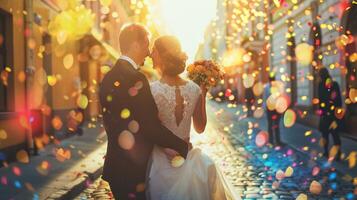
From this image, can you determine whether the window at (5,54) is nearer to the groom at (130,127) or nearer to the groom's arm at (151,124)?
the groom at (130,127)

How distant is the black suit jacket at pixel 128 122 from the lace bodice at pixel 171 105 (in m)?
0.21

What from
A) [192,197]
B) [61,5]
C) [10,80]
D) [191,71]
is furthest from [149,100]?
[61,5]

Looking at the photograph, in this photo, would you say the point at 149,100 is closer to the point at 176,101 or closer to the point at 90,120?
the point at 176,101

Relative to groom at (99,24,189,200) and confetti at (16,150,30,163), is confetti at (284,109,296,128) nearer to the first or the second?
confetti at (16,150,30,163)

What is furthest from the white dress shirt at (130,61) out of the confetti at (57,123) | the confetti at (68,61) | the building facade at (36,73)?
the confetti at (68,61)

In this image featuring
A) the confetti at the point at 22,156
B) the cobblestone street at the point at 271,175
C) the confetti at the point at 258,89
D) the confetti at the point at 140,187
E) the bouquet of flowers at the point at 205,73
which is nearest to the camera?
the confetti at the point at 140,187

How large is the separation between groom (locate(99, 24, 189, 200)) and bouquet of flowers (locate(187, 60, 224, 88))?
0.64 metres

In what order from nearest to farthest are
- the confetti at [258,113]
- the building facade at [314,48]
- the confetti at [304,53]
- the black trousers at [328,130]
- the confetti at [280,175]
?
the confetti at [280,175], the black trousers at [328,130], the building facade at [314,48], the confetti at [304,53], the confetti at [258,113]

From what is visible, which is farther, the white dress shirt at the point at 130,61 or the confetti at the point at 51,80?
the confetti at the point at 51,80

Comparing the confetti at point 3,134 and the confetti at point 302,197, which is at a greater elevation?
the confetti at point 3,134

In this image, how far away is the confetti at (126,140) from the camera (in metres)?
2.72

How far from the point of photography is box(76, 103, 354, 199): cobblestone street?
671 centimetres

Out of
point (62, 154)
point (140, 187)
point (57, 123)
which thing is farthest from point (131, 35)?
point (57, 123)

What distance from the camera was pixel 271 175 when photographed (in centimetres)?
811
